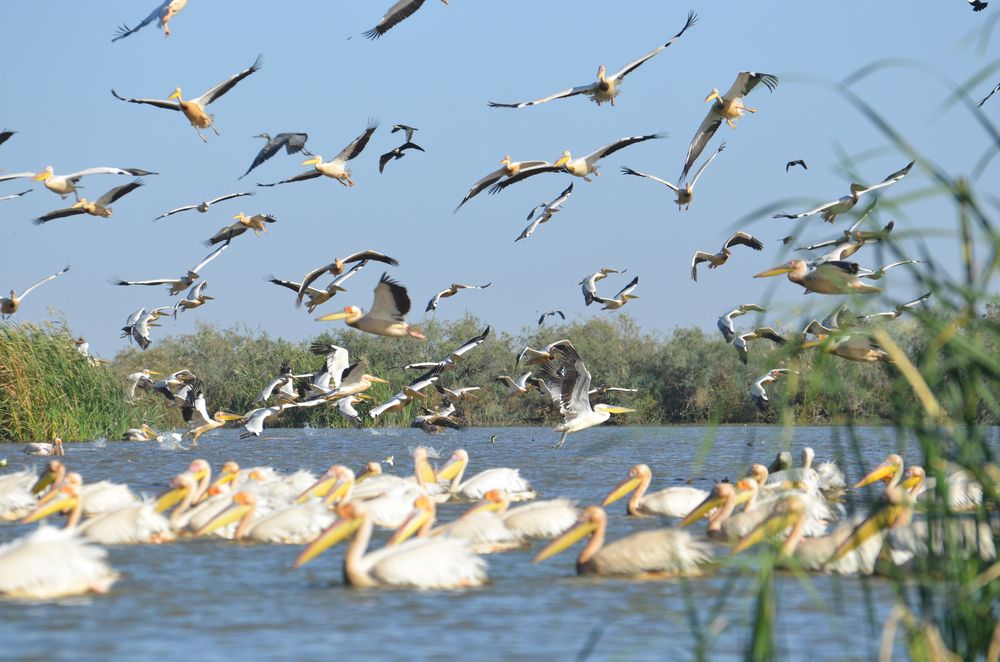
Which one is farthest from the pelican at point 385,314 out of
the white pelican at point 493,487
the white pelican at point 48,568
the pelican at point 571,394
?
the white pelican at point 48,568

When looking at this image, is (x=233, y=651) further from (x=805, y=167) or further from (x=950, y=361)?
(x=805, y=167)

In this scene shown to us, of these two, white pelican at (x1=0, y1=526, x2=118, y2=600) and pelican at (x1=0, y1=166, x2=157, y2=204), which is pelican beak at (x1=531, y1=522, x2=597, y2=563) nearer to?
white pelican at (x1=0, y1=526, x2=118, y2=600)

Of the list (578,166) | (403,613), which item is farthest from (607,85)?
(403,613)

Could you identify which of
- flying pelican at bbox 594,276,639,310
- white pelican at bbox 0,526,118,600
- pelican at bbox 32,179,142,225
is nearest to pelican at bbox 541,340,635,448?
flying pelican at bbox 594,276,639,310

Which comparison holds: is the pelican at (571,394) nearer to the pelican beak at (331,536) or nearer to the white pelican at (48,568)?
the pelican beak at (331,536)

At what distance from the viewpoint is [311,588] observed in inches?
285

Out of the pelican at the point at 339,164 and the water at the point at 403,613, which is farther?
the pelican at the point at 339,164

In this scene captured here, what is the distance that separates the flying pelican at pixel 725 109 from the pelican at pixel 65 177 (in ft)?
19.8

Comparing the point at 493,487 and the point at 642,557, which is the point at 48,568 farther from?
the point at 493,487

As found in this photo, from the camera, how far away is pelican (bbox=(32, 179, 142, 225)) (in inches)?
683

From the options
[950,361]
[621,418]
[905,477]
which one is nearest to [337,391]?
[905,477]

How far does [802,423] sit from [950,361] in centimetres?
2922

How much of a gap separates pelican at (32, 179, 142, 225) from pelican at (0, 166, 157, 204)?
161 millimetres

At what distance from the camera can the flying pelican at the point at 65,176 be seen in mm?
16000
